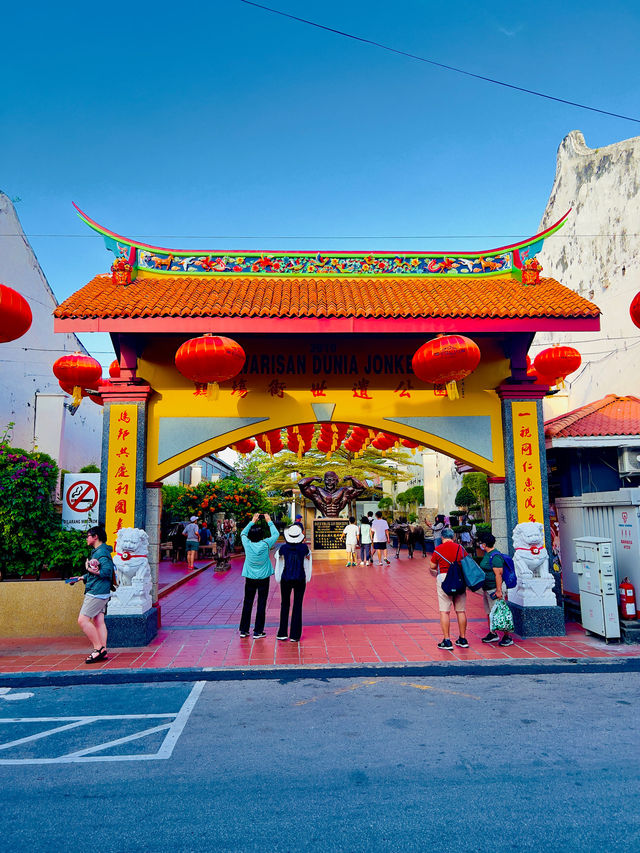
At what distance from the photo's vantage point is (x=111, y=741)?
405 centimetres

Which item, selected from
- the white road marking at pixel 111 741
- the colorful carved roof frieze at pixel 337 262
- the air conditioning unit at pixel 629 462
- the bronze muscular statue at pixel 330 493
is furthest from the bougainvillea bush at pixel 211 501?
the white road marking at pixel 111 741

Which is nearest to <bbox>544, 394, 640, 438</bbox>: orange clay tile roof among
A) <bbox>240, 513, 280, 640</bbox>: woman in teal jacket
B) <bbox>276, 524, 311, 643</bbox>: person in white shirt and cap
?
<bbox>276, 524, 311, 643</bbox>: person in white shirt and cap

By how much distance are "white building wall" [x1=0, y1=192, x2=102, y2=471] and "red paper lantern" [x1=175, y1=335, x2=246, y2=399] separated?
9.25 metres

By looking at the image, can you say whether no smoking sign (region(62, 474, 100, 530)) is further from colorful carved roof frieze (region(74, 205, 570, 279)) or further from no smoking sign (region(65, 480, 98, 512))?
colorful carved roof frieze (region(74, 205, 570, 279))

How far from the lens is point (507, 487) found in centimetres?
786

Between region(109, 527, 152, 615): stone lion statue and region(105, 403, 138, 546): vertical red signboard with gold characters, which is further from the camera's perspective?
region(105, 403, 138, 546): vertical red signboard with gold characters

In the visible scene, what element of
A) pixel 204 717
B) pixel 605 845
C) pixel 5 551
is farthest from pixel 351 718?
pixel 5 551

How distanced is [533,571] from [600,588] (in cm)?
83

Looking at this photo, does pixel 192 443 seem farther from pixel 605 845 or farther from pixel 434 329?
pixel 605 845

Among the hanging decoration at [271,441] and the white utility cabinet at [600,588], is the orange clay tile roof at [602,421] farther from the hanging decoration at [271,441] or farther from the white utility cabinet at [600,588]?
the hanging decoration at [271,441]

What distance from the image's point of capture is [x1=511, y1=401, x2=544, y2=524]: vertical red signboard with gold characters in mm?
7734

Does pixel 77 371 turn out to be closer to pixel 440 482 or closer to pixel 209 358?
pixel 209 358

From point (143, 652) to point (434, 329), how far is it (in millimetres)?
5616

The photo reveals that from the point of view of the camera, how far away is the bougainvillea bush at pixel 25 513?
7.90 metres
